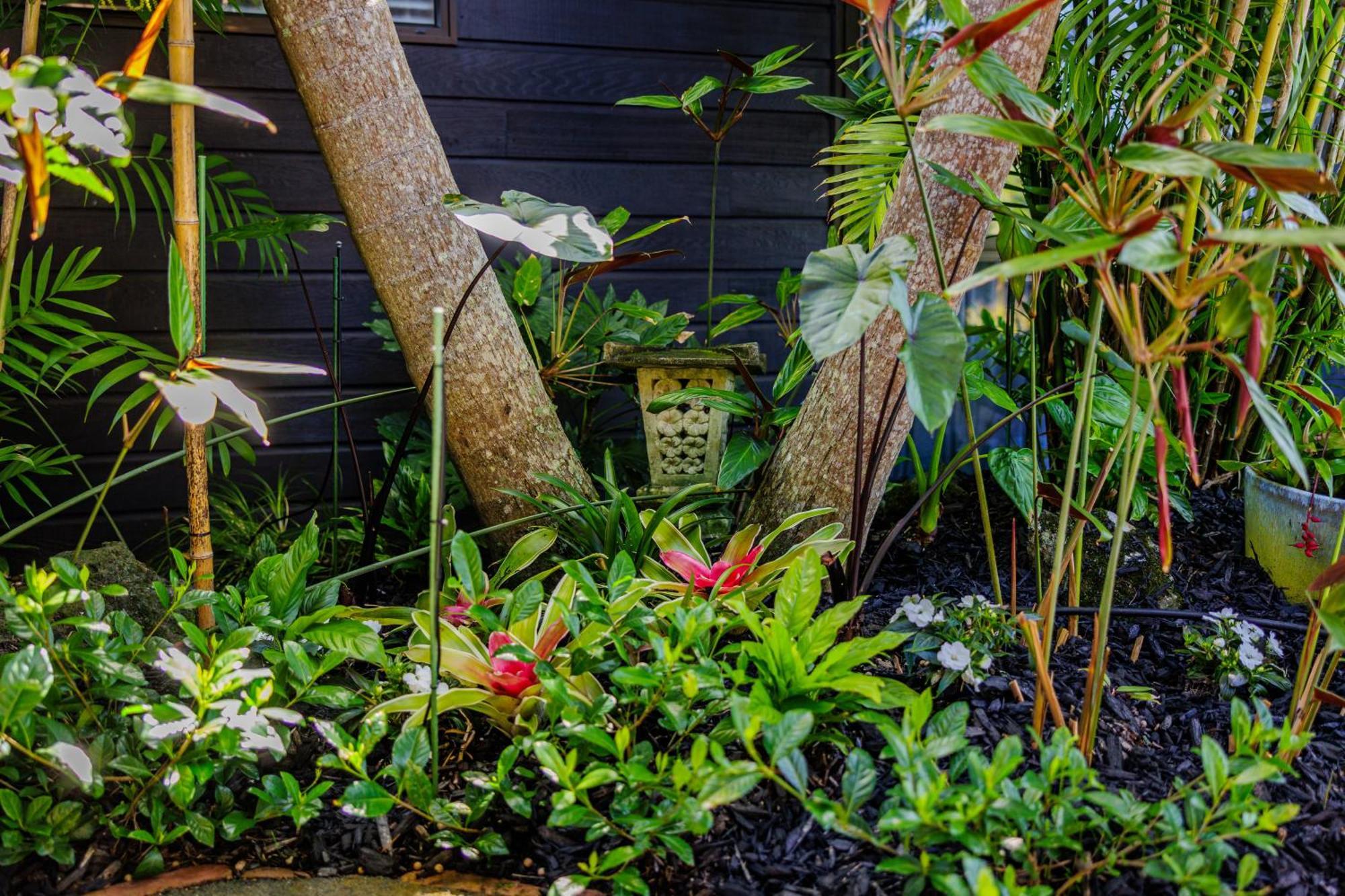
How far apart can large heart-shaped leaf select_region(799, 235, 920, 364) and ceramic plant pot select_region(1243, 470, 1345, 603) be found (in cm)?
110

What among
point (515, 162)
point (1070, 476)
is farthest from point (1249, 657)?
point (515, 162)

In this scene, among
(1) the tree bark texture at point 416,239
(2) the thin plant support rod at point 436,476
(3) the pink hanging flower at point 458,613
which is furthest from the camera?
(1) the tree bark texture at point 416,239

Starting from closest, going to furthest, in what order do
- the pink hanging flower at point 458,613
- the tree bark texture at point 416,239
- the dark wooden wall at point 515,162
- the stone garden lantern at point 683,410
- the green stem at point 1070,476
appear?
the green stem at point 1070,476 < the pink hanging flower at point 458,613 < the tree bark texture at point 416,239 < the stone garden lantern at point 683,410 < the dark wooden wall at point 515,162

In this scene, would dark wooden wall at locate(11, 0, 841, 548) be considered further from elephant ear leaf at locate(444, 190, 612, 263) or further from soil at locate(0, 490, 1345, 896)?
soil at locate(0, 490, 1345, 896)

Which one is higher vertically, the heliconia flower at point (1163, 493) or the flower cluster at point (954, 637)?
the heliconia flower at point (1163, 493)

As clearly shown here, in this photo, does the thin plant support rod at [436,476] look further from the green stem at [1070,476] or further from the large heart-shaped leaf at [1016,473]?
the large heart-shaped leaf at [1016,473]

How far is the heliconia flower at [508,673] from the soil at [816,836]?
11cm

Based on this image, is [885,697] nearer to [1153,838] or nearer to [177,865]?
[1153,838]

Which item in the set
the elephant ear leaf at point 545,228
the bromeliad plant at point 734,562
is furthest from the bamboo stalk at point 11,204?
the bromeliad plant at point 734,562

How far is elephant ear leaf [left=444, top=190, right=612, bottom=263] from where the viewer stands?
139cm

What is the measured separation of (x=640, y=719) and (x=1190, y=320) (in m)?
1.47

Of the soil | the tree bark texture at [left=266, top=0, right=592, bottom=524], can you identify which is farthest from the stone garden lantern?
the soil

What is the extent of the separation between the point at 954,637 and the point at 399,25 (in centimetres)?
232

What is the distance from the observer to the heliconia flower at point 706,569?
5.07 feet
